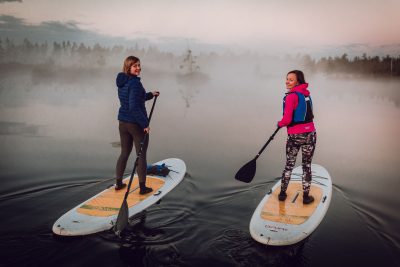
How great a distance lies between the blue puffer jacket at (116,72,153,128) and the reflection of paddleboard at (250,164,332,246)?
241cm

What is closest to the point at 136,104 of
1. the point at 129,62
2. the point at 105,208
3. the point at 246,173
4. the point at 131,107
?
the point at 131,107

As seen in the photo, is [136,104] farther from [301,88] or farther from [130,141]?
[301,88]

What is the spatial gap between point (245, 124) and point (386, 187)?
10.8 m

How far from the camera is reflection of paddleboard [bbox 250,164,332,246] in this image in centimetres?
471

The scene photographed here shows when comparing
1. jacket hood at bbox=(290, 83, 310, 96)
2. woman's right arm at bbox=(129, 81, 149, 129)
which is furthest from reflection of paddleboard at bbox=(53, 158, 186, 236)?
jacket hood at bbox=(290, 83, 310, 96)

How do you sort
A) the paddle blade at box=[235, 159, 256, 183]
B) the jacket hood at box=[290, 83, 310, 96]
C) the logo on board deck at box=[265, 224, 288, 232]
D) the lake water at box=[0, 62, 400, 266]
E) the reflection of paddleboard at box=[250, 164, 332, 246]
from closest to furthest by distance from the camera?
1. the lake water at box=[0, 62, 400, 266]
2. the reflection of paddleboard at box=[250, 164, 332, 246]
3. the logo on board deck at box=[265, 224, 288, 232]
4. the jacket hood at box=[290, 83, 310, 96]
5. the paddle blade at box=[235, 159, 256, 183]

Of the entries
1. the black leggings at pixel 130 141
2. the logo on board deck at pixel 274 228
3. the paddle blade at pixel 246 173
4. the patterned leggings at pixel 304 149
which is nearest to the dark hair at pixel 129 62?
the black leggings at pixel 130 141

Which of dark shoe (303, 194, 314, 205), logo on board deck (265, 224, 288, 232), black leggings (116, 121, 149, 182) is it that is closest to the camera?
logo on board deck (265, 224, 288, 232)

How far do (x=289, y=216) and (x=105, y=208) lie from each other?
9.67 feet

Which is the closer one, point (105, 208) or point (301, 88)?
point (301, 88)

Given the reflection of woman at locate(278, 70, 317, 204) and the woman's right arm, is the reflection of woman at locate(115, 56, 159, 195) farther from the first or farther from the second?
the reflection of woman at locate(278, 70, 317, 204)

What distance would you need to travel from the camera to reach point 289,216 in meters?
5.30

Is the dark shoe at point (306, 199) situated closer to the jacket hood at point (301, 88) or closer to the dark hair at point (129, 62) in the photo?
the jacket hood at point (301, 88)

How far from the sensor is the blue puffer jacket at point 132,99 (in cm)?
530
